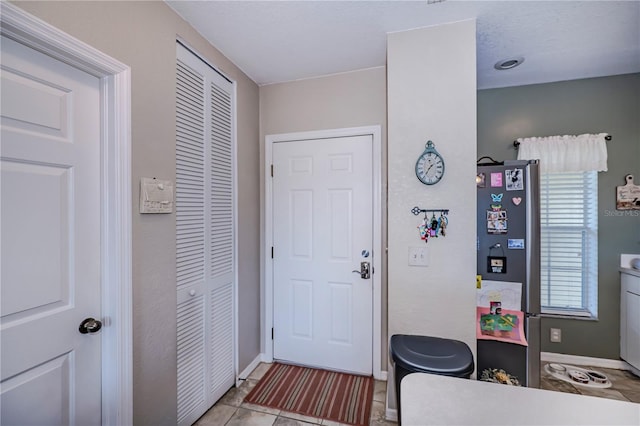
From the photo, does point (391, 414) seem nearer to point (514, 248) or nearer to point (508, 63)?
point (514, 248)

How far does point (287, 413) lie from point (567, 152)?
3.23m

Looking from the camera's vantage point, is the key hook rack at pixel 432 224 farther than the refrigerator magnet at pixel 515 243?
No

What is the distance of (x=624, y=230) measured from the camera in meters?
2.45

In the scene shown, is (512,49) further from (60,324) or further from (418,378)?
(60,324)

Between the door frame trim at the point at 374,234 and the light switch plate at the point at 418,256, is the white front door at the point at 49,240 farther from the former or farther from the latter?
the light switch plate at the point at 418,256

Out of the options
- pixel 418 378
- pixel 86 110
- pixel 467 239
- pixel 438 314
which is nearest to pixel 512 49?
pixel 467 239

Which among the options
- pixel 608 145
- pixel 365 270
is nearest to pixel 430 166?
pixel 365 270

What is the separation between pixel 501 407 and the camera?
776 millimetres

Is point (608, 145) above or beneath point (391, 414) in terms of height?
above

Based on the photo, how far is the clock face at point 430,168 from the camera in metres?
1.73

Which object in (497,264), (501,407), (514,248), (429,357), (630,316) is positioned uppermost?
(514,248)

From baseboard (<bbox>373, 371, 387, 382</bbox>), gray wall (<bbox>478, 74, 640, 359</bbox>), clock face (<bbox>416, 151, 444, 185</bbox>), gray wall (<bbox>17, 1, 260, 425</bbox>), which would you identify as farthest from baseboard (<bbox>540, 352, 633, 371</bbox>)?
gray wall (<bbox>17, 1, 260, 425</bbox>)

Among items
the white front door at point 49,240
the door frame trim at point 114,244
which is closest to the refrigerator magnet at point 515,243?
the door frame trim at point 114,244

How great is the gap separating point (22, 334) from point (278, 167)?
6.31ft
